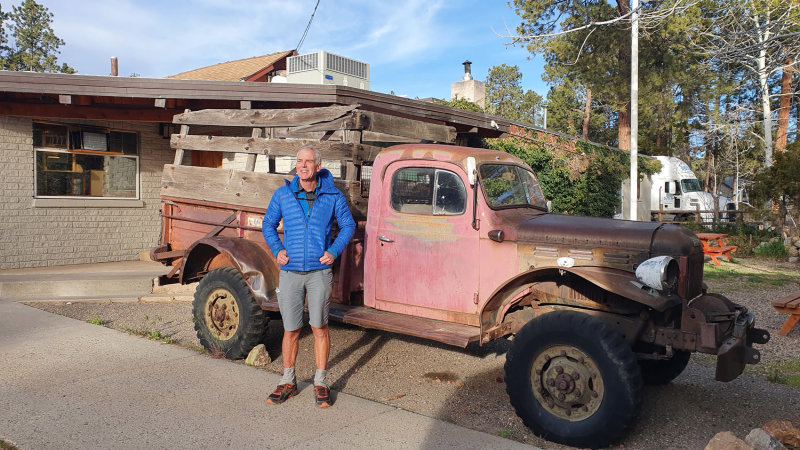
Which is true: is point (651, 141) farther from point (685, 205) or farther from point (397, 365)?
point (397, 365)

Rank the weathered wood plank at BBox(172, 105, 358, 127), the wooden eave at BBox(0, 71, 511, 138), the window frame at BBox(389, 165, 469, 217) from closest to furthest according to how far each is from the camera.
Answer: the window frame at BBox(389, 165, 469, 217) < the weathered wood plank at BBox(172, 105, 358, 127) < the wooden eave at BBox(0, 71, 511, 138)

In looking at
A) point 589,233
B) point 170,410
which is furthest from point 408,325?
point 170,410

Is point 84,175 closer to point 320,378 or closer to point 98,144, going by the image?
point 98,144

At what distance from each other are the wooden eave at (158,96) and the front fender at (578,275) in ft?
15.1

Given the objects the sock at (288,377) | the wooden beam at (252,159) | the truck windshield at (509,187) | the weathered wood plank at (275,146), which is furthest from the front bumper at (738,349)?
the wooden beam at (252,159)

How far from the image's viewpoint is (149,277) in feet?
30.3

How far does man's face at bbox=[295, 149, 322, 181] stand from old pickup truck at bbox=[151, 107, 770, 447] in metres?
0.82

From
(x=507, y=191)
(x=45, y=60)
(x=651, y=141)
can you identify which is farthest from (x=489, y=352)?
(x=45, y=60)

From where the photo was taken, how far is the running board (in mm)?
4500

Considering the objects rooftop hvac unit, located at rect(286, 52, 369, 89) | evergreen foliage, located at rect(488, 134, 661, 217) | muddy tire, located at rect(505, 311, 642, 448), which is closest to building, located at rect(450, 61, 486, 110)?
evergreen foliage, located at rect(488, 134, 661, 217)

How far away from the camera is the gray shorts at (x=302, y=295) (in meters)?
4.60

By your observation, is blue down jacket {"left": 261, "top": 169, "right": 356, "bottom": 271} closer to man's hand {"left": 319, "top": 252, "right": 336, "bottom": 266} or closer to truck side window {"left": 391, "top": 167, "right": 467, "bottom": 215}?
man's hand {"left": 319, "top": 252, "right": 336, "bottom": 266}

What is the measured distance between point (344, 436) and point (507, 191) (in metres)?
2.41

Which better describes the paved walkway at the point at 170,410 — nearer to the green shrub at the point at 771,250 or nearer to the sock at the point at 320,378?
the sock at the point at 320,378
